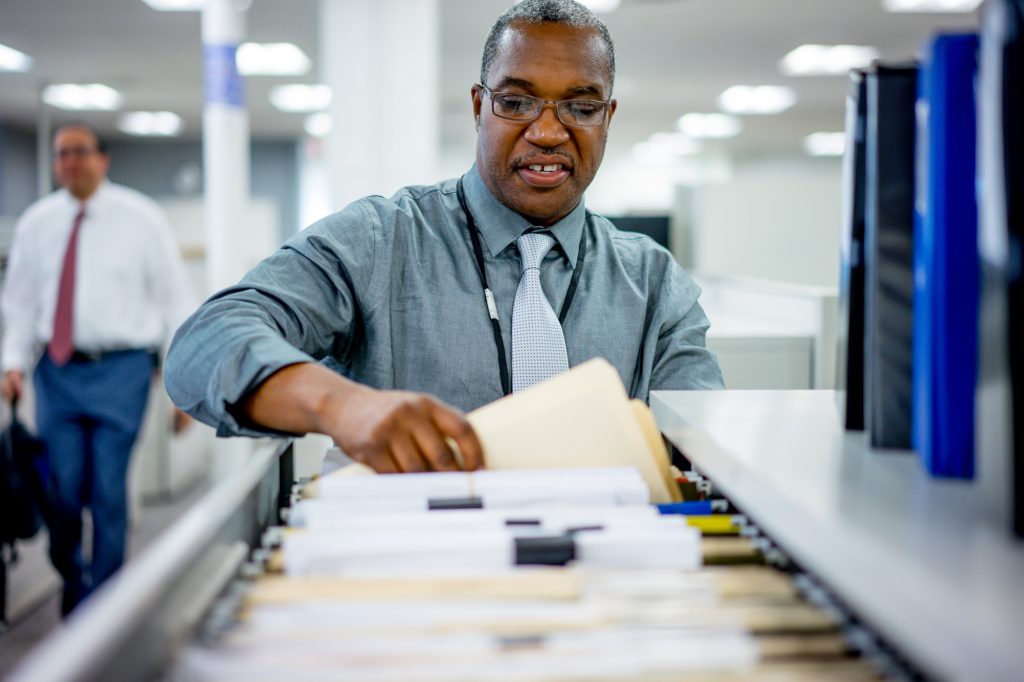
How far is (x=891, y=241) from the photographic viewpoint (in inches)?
21.2

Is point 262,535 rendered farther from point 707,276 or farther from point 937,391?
point 707,276

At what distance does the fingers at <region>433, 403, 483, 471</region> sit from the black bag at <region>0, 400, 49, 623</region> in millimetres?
2032

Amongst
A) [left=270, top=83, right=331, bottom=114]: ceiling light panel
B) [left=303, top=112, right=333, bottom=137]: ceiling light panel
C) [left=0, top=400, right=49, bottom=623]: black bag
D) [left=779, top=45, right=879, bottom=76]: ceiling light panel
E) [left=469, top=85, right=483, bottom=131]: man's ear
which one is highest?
[left=303, top=112, right=333, bottom=137]: ceiling light panel

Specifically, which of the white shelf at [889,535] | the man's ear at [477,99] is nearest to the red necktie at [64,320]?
the man's ear at [477,99]

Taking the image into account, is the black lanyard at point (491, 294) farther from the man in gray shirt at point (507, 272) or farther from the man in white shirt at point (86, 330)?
the man in white shirt at point (86, 330)

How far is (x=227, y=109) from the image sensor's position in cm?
306

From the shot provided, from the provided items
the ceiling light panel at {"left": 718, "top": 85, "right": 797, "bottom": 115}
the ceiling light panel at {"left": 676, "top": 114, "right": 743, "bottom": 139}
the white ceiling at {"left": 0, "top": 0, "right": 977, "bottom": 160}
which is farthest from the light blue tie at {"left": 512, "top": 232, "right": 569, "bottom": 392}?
the ceiling light panel at {"left": 676, "top": 114, "right": 743, "bottom": 139}

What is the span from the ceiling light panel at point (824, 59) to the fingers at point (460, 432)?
218 inches

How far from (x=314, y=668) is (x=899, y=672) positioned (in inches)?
9.4

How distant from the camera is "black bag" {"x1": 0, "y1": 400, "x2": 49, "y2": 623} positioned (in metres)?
2.23

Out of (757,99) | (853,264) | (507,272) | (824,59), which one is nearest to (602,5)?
(824,59)

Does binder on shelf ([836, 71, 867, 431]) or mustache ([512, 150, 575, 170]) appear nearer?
binder on shelf ([836, 71, 867, 431])

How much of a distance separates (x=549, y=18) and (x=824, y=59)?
547cm

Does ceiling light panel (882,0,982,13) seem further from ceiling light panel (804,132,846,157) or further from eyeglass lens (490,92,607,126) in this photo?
ceiling light panel (804,132,846,157)
